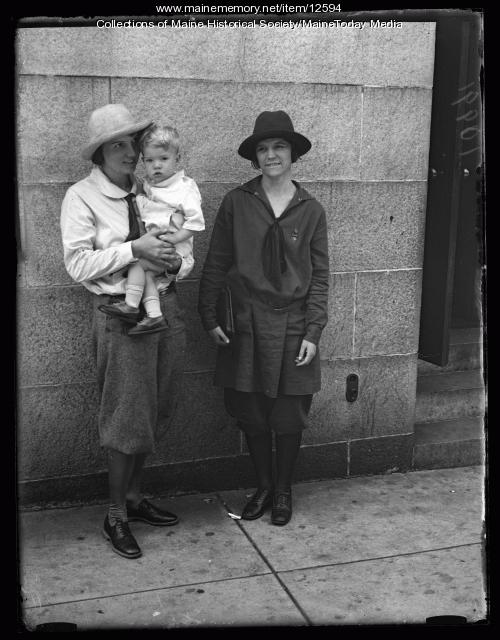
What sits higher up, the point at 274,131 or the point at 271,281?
the point at 274,131

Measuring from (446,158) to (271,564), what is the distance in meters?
2.46

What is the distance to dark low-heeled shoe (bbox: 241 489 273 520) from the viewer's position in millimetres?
4395

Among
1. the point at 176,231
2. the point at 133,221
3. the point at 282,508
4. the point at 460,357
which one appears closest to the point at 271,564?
the point at 282,508

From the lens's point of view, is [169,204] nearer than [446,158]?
Yes

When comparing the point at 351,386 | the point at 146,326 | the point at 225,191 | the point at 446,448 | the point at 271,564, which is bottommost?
the point at 271,564

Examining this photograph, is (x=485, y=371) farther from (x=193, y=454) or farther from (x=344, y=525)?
(x=193, y=454)

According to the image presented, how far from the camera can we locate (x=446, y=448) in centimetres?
513

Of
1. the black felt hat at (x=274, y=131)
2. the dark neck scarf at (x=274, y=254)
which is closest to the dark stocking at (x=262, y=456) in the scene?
the dark neck scarf at (x=274, y=254)

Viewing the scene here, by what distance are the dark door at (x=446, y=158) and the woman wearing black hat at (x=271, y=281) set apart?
103cm

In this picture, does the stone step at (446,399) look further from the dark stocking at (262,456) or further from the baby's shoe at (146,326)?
the baby's shoe at (146,326)

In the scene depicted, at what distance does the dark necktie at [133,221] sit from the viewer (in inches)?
149

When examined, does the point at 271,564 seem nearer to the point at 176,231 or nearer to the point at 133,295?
the point at 133,295

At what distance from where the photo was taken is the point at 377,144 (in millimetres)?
4699

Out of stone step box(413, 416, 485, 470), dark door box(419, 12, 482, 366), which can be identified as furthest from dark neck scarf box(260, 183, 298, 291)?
stone step box(413, 416, 485, 470)
